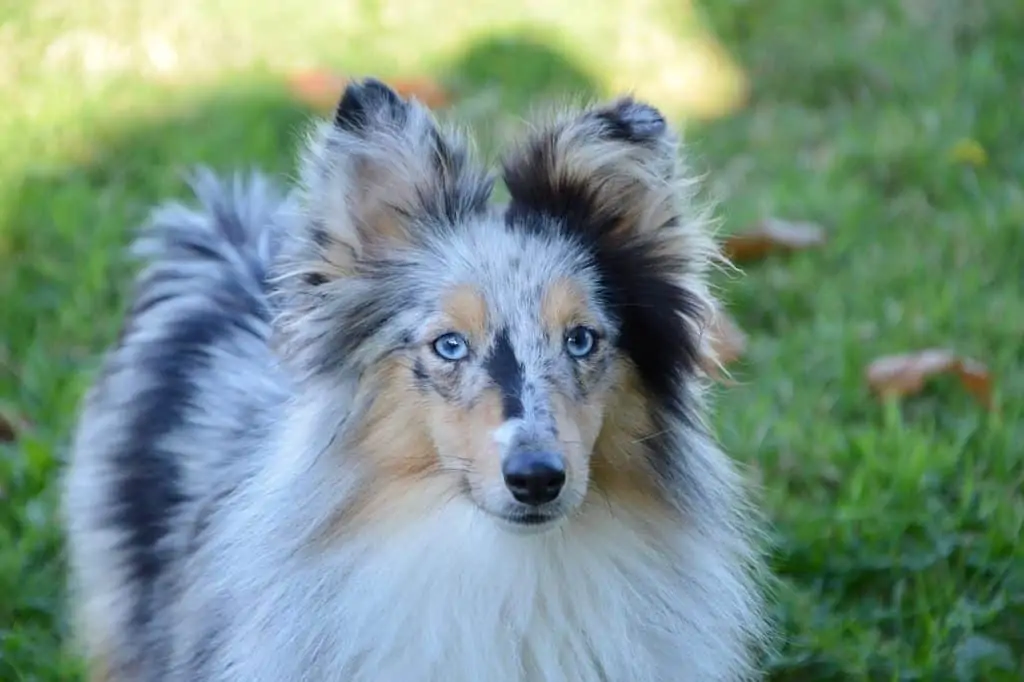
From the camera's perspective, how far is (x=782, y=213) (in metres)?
6.57

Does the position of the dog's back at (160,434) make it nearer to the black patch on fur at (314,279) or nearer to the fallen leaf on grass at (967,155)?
the black patch on fur at (314,279)

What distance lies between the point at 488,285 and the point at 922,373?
2717 mm

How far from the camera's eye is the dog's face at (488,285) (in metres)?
3.07

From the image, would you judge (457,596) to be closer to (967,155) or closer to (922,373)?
(922,373)

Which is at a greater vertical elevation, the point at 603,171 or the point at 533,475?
the point at 603,171

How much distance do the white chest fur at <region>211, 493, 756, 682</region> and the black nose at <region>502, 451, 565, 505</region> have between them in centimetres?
22

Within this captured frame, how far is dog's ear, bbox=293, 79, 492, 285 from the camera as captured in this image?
10.6ft

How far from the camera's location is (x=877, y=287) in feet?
19.8

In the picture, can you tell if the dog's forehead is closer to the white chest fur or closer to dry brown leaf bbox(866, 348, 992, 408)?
the white chest fur

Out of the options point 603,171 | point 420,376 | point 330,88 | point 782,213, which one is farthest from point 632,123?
point 330,88

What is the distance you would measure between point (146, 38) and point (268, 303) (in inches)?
155

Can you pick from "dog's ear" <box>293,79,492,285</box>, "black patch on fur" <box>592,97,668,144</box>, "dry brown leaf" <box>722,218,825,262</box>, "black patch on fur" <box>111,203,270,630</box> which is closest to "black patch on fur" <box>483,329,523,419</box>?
"dog's ear" <box>293,79,492,285</box>

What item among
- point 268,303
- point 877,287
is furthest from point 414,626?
point 877,287

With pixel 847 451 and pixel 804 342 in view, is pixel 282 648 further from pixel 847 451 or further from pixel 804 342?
pixel 804 342
